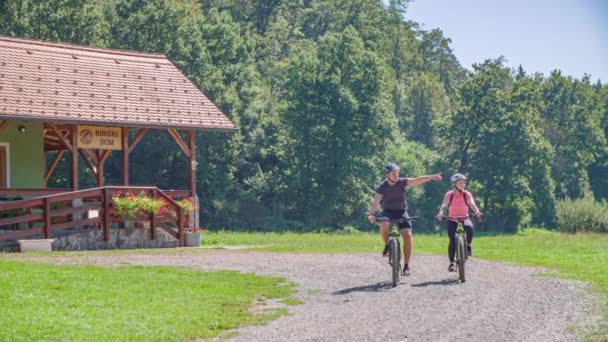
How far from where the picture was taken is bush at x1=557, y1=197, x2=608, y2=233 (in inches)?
1866

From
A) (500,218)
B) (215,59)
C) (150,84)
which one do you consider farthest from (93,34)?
(500,218)

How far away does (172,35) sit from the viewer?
55.3 meters

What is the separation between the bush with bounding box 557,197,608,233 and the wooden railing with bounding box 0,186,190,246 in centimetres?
2470

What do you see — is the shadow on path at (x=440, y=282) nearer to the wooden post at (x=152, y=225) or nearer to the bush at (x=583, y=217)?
the wooden post at (x=152, y=225)

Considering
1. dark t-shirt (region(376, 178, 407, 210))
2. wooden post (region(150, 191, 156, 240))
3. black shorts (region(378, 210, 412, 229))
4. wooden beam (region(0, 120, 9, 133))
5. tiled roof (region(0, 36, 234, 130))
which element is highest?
tiled roof (region(0, 36, 234, 130))

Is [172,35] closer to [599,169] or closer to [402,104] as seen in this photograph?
[402,104]

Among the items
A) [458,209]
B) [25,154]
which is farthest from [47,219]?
[458,209]

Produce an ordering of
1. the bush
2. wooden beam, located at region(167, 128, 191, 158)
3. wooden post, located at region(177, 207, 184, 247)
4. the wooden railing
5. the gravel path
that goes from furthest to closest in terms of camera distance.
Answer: the bush
wooden beam, located at region(167, 128, 191, 158)
wooden post, located at region(177, 207, 184, 247)
the wooden railing
the gravel path

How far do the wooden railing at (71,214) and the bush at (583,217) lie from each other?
81.0 ft

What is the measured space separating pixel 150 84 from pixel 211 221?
25748 mm

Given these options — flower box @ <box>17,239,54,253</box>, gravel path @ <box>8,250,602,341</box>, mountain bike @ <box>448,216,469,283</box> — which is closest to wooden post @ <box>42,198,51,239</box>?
flower box @ <box>17,239,54,253</box>

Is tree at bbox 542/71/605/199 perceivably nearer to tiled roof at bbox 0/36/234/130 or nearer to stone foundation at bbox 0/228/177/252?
tiled roof at bbox 0/36/234/130

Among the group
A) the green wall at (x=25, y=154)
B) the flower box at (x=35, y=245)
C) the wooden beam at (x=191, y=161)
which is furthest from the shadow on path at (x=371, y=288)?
the green wall at (x=25, y=154)

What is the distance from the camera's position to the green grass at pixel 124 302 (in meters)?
12.1
